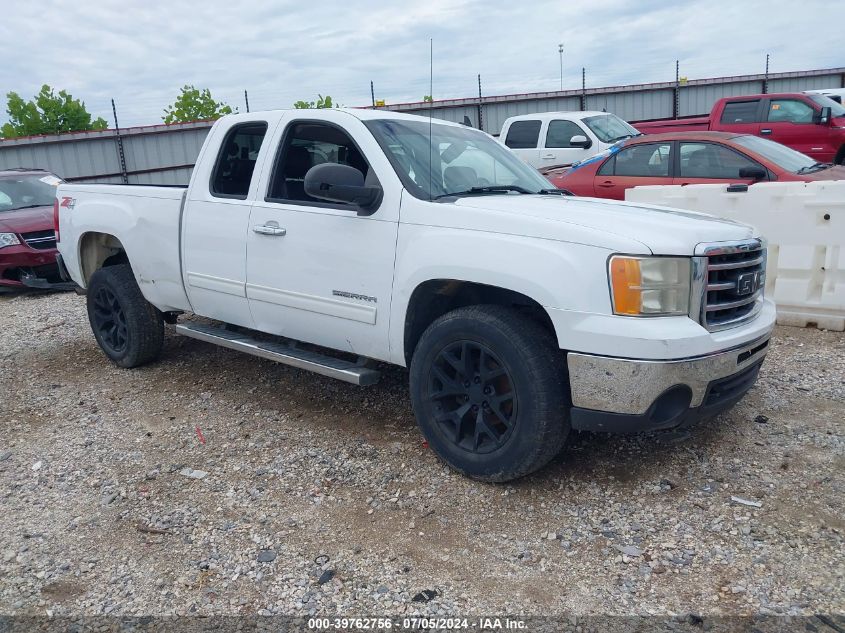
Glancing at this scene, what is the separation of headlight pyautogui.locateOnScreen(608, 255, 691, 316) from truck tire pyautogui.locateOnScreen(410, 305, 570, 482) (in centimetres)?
45

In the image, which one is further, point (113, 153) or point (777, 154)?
point (113, 153)

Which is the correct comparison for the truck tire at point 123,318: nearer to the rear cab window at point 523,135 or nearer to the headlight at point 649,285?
the headlight at point 649,285

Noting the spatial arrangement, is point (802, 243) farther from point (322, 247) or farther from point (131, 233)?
point (131, 233)

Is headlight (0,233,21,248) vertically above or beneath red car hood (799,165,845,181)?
beneath

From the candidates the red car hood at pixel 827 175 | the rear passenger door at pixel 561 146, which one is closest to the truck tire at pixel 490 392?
the red car hood at pixel 827 175

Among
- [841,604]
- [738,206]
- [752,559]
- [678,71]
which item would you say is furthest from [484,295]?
[678,71]

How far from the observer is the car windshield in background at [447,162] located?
13.2 ft

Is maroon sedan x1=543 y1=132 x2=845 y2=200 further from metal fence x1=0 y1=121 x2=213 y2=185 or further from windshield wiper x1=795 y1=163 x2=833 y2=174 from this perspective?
metal fence x1=0 y1=121 x2=213 y2=185

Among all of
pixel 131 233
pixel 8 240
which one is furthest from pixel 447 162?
pixel 8 240

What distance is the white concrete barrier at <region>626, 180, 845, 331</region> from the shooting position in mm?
5934

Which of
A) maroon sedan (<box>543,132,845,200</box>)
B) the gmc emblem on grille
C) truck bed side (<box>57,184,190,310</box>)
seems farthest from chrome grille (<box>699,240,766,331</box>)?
maroon sedan (<box>543,132,845,200</box>)

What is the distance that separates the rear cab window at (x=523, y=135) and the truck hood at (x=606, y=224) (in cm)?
1004

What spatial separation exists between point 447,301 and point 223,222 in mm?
1698

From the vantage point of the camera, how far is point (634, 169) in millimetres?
8719
